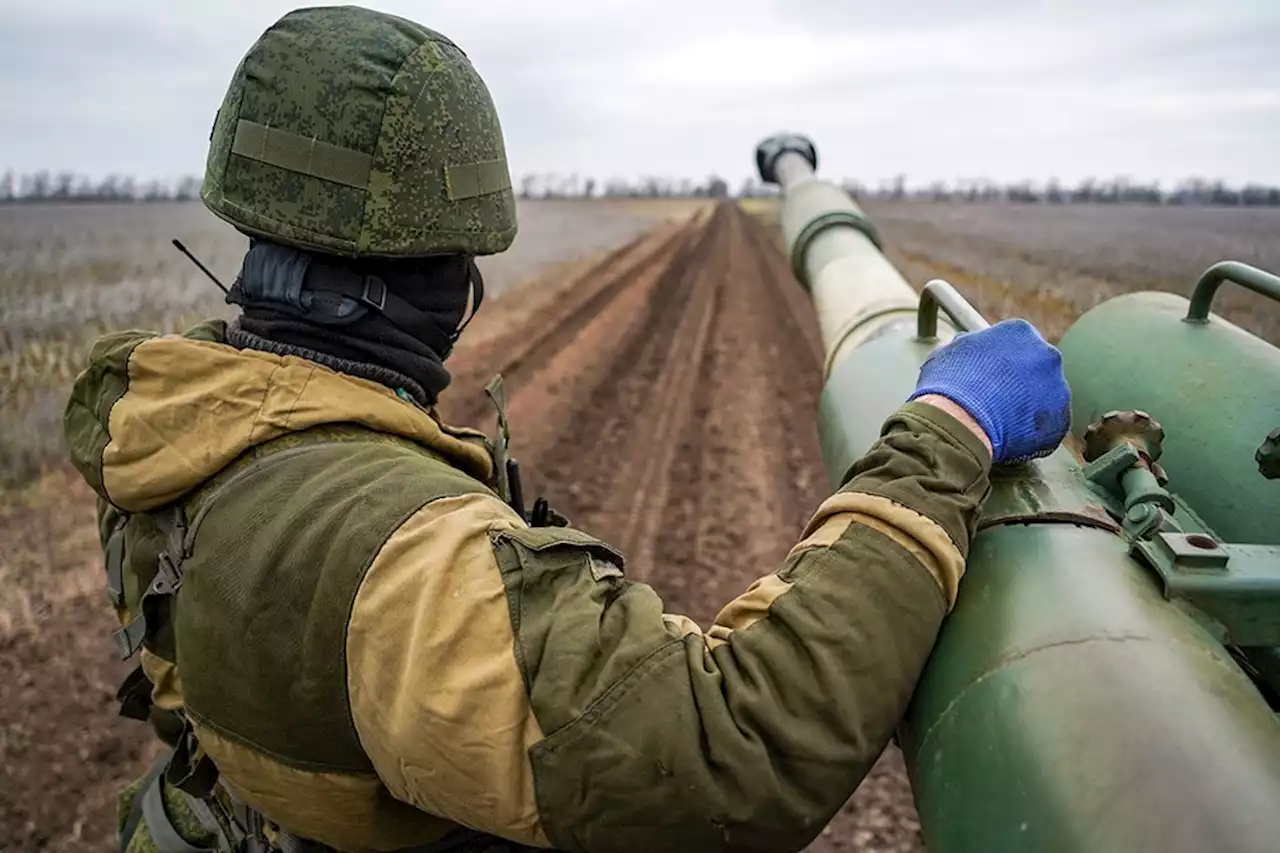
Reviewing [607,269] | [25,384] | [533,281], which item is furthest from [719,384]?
[607,269]

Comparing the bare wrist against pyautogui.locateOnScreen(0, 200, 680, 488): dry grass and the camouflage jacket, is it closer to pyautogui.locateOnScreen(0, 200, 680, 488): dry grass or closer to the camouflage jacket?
the camouflage jacket

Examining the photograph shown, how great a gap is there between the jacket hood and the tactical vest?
31 millimetres

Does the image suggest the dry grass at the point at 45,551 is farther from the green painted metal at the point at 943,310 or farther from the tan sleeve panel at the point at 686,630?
the tan sleeve panel at the point at 686,630

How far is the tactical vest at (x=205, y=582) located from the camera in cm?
155

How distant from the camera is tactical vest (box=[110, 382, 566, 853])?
5.10ft

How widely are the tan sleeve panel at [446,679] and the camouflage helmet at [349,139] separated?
664 mm

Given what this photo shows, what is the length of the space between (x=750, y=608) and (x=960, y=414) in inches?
19.6

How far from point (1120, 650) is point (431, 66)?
1.48 metres

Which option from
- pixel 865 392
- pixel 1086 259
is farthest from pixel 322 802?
pixel 1086 259

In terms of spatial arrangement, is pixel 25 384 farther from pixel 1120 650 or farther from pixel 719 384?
pixel 1120 650

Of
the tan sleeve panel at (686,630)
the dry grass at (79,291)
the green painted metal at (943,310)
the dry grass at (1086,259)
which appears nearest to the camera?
the tan sleeve panel at (686,630)

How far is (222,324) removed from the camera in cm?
208

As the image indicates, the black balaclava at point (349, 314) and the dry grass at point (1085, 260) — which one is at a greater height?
the black balaclava at point (349, 314)

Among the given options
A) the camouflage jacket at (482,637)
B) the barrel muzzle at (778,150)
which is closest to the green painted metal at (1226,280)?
the camouflage jacket at (482,637)
